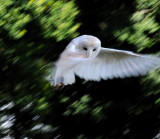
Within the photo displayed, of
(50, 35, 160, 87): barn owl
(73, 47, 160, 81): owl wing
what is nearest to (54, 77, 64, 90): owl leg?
(50, 35, 160, 87): barn owl

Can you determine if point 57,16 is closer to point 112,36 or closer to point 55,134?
point 112,36

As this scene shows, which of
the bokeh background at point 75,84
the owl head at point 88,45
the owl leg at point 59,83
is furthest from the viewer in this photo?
the owl leg at point 59,83

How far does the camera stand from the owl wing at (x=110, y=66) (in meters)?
2.60

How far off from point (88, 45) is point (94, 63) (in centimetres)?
36

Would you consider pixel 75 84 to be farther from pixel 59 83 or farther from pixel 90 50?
pixel 90 50

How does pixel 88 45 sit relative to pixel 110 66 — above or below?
above

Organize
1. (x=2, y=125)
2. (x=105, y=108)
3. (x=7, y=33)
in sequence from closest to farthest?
(x=7, y=33) → (x=2, y=125) → (x=105, y=108)

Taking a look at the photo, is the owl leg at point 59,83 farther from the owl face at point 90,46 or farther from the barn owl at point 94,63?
the owl face at point 90,46

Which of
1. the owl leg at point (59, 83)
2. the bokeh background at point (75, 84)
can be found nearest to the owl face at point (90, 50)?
the bokeh background at point (75, 84)

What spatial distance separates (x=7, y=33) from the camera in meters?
2.15

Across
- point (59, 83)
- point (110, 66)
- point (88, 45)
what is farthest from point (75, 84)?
point (88, 45)

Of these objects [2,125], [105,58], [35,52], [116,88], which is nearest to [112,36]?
[105,58]

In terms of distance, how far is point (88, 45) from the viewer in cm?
246

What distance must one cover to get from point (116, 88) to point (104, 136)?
426mm
